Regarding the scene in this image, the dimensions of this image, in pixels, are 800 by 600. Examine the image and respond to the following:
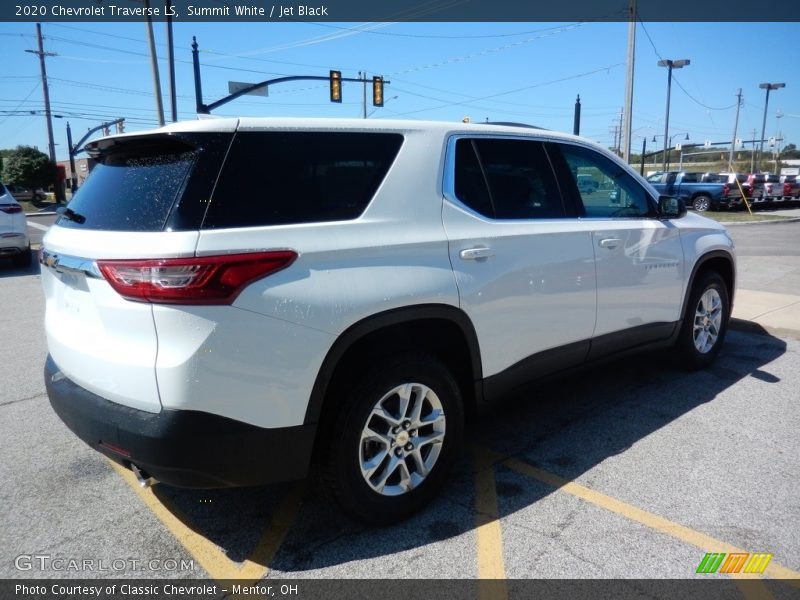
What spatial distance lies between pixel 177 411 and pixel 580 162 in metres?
2.94

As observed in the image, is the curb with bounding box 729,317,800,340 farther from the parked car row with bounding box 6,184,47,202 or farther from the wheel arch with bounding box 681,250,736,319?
the parked car row with bounding box 6,184,47,202

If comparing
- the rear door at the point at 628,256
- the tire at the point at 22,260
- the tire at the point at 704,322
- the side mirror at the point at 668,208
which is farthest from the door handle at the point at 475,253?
the tire at the point at 22,260

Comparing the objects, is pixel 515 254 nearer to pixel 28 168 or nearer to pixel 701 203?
pixel 701 203

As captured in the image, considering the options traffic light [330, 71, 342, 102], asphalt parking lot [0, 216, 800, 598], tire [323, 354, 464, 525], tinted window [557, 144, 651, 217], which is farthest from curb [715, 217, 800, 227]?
tire [323, 354, 464, 525]

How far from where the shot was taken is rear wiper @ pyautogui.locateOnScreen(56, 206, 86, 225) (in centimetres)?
270

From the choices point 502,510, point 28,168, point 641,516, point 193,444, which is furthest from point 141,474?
point 28,168

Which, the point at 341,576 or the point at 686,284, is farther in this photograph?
the point at 686,284

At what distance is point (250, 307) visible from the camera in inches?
87.7

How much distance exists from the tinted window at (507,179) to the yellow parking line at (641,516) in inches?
56.6

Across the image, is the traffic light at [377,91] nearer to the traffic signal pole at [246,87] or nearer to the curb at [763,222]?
the traffic signal pole at [246,87]

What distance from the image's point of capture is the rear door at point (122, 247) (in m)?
2.22

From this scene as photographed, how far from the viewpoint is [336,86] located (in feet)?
77.0
